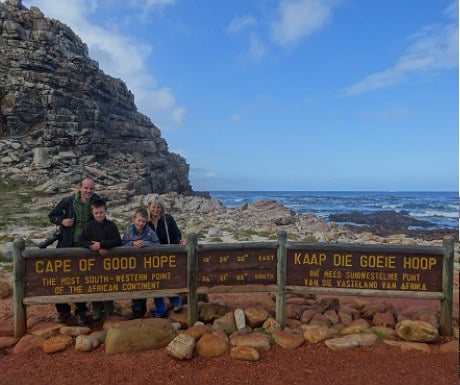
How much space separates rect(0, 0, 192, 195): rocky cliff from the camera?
36.2m

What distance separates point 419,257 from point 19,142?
40615 mm

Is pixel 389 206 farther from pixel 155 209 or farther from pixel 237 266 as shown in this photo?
pixel 155 209

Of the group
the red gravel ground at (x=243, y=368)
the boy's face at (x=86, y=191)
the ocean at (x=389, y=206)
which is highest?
the boy's face at (x=86, y=191)

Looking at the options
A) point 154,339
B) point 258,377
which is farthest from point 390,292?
point 154,339

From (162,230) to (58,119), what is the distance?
39629 mm

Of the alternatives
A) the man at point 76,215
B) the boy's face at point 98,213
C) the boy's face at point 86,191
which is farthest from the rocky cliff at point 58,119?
the boy's face at point 98,213

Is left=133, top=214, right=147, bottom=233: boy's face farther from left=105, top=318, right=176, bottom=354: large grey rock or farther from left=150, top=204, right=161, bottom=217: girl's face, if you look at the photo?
left=105, top=318, right=176, bottom=354: large grey rock

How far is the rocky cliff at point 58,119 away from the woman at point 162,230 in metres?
27.2

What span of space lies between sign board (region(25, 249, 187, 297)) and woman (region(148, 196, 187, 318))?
0.46 metres

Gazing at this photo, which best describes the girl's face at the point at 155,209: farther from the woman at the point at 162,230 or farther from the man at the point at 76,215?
the man at the point at 76,215

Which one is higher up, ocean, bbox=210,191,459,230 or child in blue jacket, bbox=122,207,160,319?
child in blue jacket, bbox=122,207,160,319

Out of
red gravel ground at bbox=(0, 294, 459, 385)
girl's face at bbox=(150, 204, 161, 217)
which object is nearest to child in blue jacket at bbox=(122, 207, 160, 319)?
girl's face at bbox=(150, 204, 161, 217)

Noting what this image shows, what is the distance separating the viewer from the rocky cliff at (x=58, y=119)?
36.2 m

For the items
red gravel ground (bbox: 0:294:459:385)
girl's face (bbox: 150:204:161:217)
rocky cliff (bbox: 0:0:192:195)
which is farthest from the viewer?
rocky cliff (bbox: 0:0:192:195)
